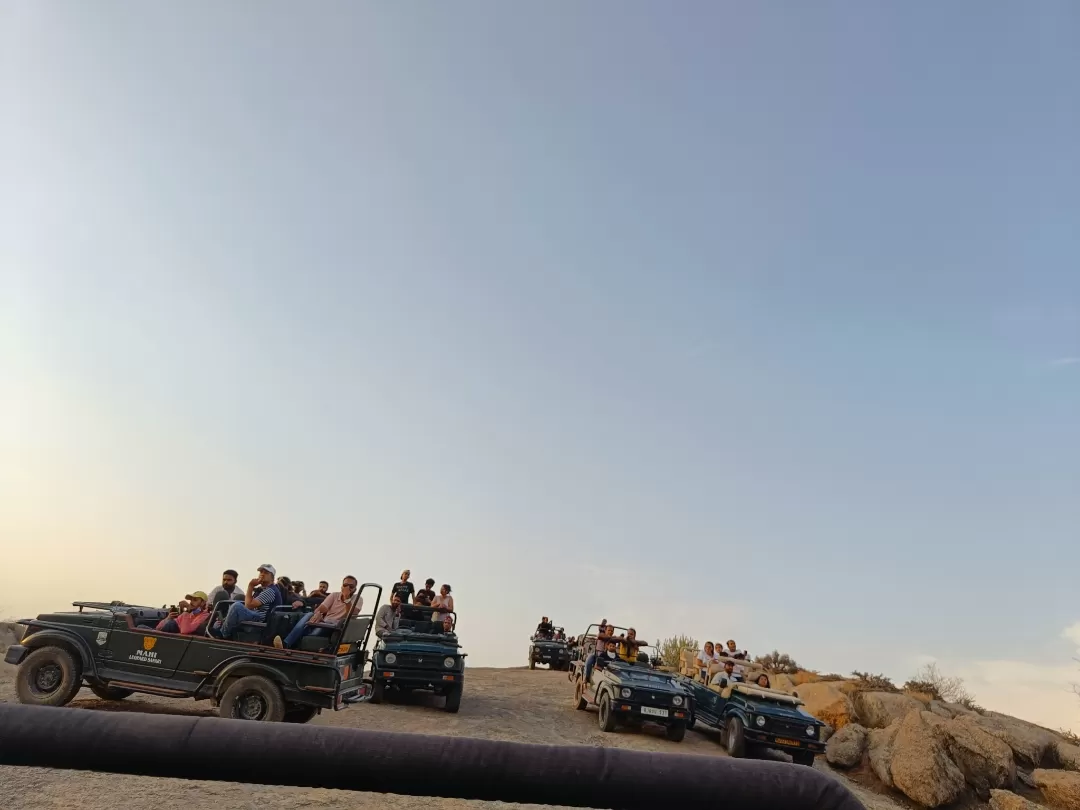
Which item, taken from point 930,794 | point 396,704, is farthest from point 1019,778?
point 396,704

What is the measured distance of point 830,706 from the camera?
17859mm

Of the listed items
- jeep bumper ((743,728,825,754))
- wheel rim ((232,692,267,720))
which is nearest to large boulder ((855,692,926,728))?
jeep bumper ((743,728,825,754))

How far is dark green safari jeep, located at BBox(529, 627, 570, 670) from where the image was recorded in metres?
28.5

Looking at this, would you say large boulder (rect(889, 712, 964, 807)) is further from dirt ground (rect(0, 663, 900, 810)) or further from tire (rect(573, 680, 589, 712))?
tire (rect(573, 680, 589, 712))

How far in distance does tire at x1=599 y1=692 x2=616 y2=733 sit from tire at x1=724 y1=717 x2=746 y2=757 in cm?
222

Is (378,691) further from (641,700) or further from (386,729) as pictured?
(386,729)

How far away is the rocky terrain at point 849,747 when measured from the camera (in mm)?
8188

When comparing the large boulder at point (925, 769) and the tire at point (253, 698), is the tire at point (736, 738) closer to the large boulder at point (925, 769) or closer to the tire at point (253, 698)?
the large boulder at point (925, 769)

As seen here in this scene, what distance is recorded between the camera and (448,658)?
13977mm

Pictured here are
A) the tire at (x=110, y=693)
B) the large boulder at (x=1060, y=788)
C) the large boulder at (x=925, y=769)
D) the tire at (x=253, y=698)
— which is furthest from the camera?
the large boulder at (x=925, y=769)

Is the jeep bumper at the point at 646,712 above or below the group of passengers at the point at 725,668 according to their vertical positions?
below

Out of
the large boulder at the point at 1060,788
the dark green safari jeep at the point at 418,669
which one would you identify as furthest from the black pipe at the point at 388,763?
the large boulder at the point at 1060,788

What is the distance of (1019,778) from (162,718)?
17.4 meters

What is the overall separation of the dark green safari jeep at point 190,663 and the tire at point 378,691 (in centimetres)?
319
